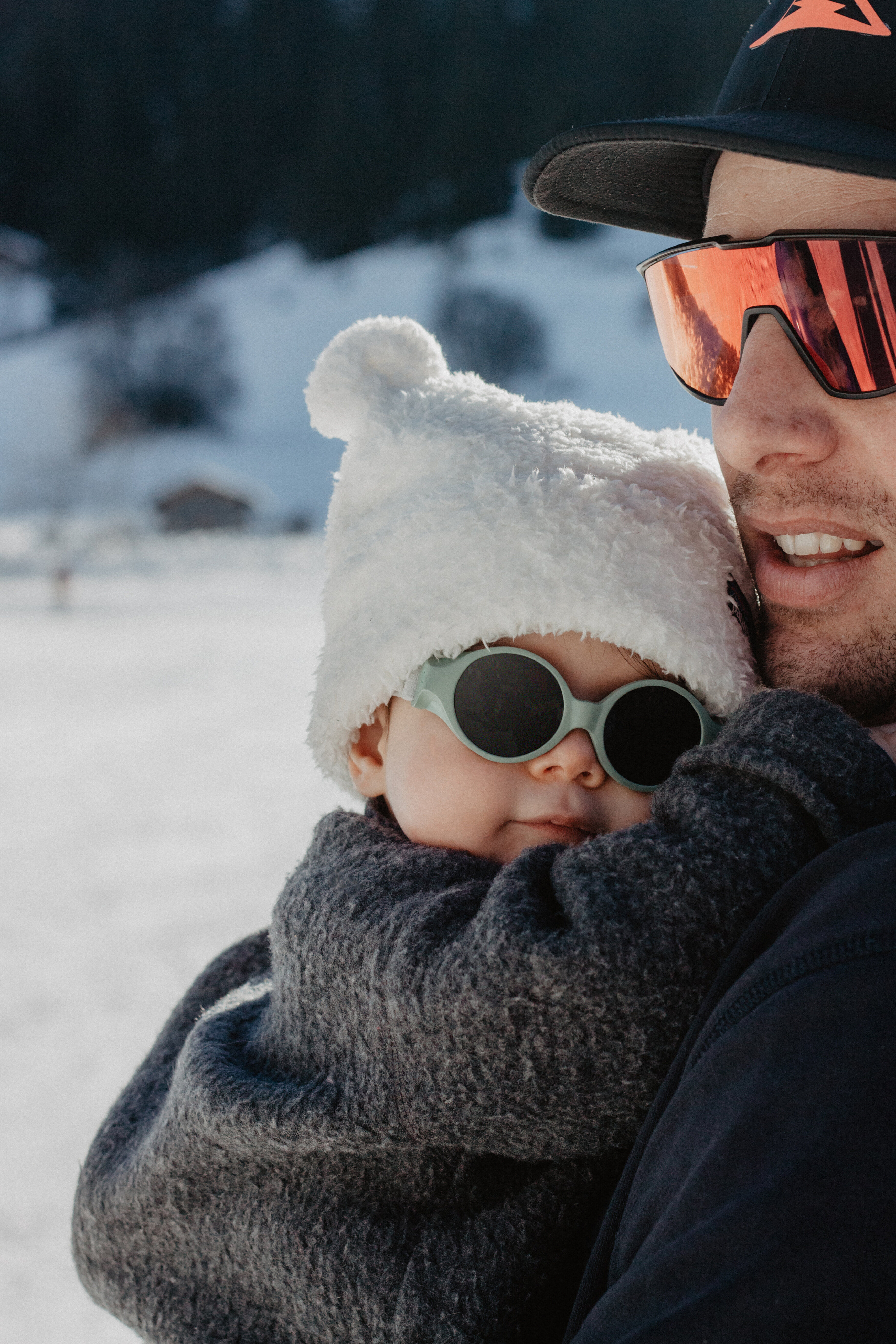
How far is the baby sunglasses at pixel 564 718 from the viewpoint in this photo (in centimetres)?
115

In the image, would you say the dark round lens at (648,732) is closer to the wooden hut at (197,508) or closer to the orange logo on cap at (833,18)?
the orange logo on cap at (833,18)

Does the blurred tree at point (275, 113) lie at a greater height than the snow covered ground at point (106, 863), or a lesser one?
greater

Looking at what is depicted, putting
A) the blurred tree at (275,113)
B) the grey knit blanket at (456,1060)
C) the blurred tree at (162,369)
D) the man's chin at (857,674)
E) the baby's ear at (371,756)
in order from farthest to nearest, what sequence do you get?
the blurred tree at (275,113) < the blurred tree at (162,369) < the baby's ear at (371,756) < the man's chin at (857,674) < the grey knit blanket at (456,1060)

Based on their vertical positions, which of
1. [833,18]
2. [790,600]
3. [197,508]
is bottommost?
[790,600]

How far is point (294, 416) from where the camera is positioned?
159ft

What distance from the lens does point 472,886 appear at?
1009 mm

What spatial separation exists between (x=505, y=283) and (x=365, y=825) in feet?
188

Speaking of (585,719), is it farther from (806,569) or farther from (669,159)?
(669,159)

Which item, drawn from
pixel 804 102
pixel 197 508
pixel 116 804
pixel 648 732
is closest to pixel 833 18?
pixel 804 102

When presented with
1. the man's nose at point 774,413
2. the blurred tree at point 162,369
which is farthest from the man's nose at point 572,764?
the blurred tree at point 162,369

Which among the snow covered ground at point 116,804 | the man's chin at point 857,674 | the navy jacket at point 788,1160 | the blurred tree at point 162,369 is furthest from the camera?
the blurred tree at point 162,369

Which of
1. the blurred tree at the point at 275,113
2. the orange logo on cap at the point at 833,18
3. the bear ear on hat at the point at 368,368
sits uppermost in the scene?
the blurred tree at the point at 275,113

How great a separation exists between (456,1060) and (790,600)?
2.08ft

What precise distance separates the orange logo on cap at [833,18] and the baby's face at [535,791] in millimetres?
685
